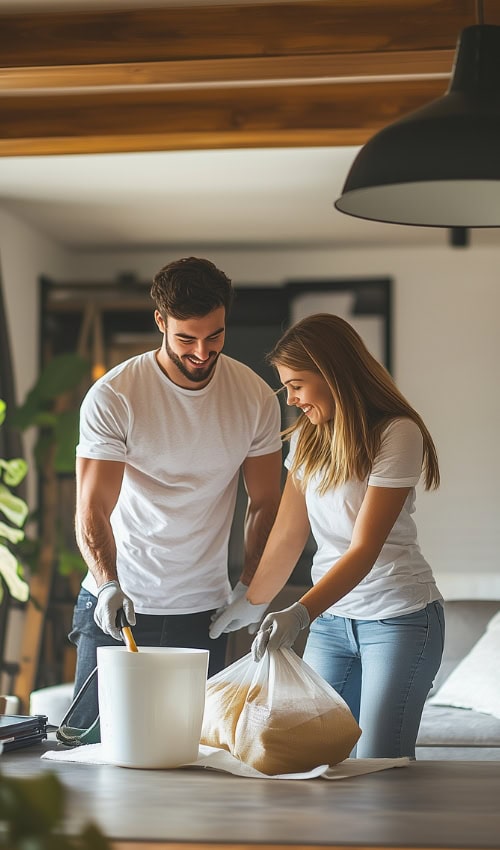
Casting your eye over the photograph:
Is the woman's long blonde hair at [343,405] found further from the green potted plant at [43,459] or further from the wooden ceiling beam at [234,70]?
the green potted plant at [43,459]

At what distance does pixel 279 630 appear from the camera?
174 cm

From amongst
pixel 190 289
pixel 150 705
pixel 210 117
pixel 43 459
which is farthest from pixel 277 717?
pixel 43 459

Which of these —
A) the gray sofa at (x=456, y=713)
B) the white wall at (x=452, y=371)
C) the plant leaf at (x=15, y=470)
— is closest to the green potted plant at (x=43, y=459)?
the plant leaf at (x=15, y=470)

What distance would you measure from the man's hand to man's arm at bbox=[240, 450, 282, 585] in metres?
0.09

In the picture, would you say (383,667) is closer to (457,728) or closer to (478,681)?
(457,728)

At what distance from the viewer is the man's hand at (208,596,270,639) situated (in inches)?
86.4

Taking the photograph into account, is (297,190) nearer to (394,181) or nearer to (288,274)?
(288,274)

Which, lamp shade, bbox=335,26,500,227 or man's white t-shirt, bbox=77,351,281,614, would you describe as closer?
lamp shade, bbox=335,26,500,227

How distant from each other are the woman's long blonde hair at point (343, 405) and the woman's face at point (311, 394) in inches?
0.5

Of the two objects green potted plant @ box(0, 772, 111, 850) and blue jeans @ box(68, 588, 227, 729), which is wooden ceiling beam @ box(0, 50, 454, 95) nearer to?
blue jeans @ box(68, 588, 227, 729)

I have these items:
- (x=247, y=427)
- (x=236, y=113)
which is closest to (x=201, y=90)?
(x=236, y=113)

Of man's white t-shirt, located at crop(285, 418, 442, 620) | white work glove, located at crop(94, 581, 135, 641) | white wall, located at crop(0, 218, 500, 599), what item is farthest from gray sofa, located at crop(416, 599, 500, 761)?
white wall, located at crop(0, 218, 500, 599)

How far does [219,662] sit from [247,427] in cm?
51

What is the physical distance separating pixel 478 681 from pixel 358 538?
72.0 inches
